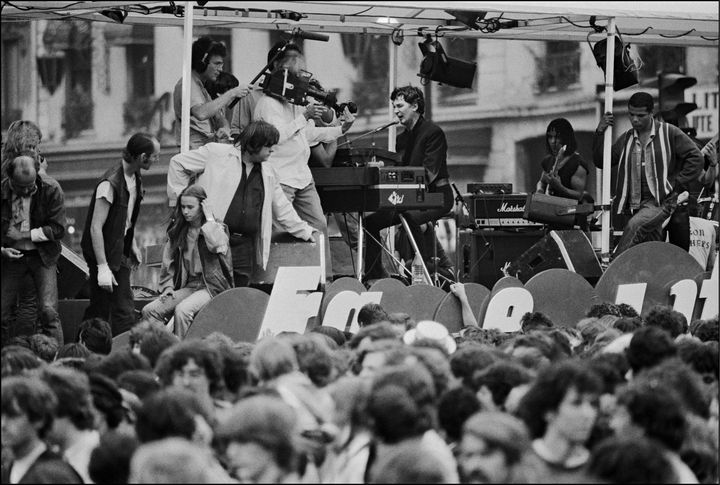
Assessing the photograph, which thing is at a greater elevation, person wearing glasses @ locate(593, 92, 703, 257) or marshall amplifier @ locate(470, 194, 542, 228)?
person wearing glasses @ locate(593, 92, 703, 257)

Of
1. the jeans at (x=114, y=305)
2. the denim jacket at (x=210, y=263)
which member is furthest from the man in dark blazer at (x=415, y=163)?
the jeans at (x=114, y=305)

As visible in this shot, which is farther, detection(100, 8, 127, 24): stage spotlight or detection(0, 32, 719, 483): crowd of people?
detection(100, 8, 127, 24): stage spotlight

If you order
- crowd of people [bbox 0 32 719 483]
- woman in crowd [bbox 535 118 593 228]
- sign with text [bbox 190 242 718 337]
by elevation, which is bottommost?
sign with text [bbox 190 242 718 337]

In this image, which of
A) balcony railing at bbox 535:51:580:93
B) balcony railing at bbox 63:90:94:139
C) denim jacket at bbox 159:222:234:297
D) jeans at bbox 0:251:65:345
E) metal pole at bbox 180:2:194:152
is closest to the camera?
jeans at bbox 0:251:65:345

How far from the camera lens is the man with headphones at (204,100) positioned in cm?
1304

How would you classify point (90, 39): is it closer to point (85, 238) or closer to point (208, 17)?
point (208, 17)

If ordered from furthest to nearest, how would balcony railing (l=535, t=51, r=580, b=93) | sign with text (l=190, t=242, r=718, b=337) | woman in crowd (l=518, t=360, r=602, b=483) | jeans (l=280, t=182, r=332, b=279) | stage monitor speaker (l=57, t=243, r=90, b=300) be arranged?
1. balcony railing (l=535, t=51, r=580, b=93)
2. stage monitor speaker (l=57, t=243, r=90, b=300)
3. jeans (l=280, t=182, r=332, b=279)
4. sign with text (l=190, t=242, r=718, b=337)
5. woman in crowd (l=518, t=360, r=602, b=483)

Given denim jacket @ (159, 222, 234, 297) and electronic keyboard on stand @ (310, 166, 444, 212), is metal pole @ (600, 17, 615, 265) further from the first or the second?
denim jacket @ (159, 222, 234, 297)

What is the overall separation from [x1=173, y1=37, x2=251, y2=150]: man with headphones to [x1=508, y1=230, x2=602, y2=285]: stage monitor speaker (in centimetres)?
265

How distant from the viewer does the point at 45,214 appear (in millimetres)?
11477

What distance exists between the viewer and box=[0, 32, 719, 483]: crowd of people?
239 inches

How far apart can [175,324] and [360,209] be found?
2.46 m

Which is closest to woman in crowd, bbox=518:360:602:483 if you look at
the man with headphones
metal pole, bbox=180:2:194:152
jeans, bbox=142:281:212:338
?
jeans, bbox=142:281:212:338

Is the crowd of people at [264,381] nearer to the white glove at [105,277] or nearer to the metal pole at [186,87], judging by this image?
the white glove at [105,277]
